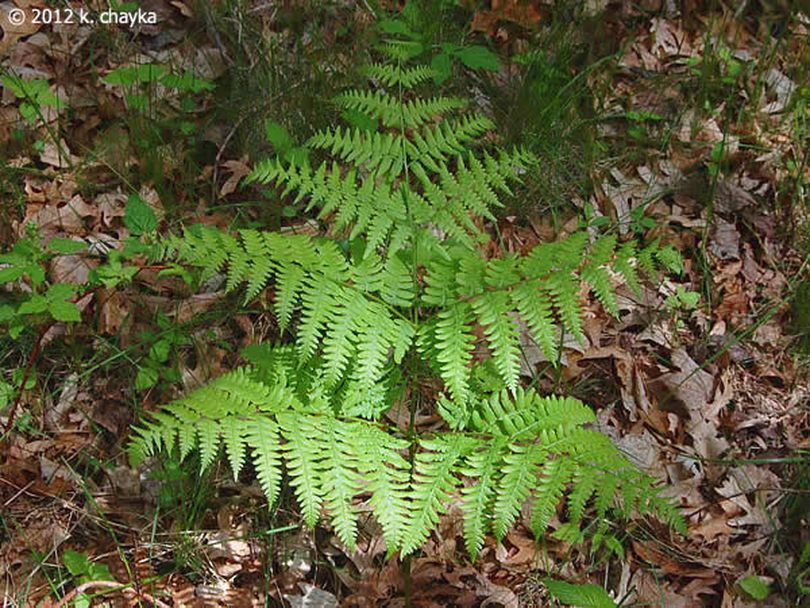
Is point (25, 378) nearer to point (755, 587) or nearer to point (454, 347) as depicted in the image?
point (454, 347)

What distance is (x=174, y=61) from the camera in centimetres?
377

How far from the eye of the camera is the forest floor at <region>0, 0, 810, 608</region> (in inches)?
108

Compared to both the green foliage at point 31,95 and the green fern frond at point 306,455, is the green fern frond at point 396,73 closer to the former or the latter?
the green fern frond at point 306,455

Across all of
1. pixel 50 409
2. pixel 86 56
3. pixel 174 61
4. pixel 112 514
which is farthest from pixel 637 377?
pixel 86 56

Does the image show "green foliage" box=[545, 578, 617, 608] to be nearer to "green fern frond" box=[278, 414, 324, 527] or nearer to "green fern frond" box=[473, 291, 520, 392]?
"green fern frond" box=[473, 291, 520, 392]

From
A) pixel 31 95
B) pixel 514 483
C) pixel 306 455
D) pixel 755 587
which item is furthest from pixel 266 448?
pixel 31 95

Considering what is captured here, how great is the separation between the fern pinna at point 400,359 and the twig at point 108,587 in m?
0.78

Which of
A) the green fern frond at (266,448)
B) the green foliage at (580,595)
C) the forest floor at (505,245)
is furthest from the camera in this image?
the forest floor at (505,245)

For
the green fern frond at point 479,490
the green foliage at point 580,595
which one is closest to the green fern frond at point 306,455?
the green fern frond at point 479,490

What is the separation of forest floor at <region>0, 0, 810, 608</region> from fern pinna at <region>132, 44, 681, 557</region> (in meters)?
0.57

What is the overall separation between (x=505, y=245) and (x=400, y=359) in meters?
1.46

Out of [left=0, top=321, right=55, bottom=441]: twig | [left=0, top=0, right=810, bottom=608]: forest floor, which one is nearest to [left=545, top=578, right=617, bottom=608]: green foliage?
[left=0, top=0, right=810, bottom=608]: forest floor

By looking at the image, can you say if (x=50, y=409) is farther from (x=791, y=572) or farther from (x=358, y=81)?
(x=791, y=572)

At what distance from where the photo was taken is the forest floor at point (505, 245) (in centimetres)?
275
